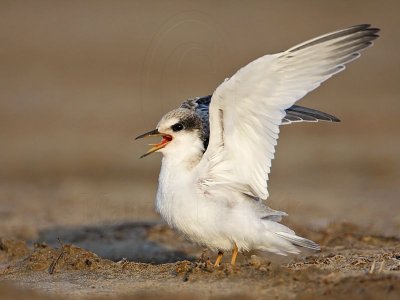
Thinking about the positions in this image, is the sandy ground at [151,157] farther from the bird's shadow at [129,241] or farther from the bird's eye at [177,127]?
the bird's eye at [177,127]

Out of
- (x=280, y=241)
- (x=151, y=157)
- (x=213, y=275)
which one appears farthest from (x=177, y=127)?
(x=151, y=157)

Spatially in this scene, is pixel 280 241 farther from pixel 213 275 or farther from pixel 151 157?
pixel 151 157

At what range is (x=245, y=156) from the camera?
7.58 m

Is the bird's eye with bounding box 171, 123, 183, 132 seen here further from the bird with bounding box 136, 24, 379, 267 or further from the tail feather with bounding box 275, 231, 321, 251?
the tail feather with bounding box 275, 231, 321, 251

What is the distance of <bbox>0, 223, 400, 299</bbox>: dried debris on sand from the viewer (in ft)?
21.2

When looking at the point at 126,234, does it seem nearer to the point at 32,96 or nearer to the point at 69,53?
the point at 32,96

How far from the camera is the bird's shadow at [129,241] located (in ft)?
32.7

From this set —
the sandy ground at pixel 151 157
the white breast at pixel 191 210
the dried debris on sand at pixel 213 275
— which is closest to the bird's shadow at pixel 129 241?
the sandy ground at pixel 151 157

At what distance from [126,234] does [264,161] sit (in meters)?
3.57

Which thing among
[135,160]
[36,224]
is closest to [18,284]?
[36,224]

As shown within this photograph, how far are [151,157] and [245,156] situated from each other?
29.8 feet

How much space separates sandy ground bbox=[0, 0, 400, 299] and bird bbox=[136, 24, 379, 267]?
14.3 inches

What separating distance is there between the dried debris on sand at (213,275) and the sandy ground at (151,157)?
0.06 ft

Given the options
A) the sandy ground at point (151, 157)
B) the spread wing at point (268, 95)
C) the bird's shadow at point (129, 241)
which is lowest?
the bird's shadow at point (129, 241)
